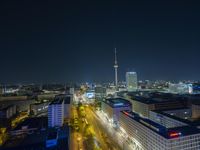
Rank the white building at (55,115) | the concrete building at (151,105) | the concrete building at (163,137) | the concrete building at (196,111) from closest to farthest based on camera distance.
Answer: the concrete building at (163,137) < the white building at (55,115) < the concrete building at (196,111) < the concrete building at (151,105)

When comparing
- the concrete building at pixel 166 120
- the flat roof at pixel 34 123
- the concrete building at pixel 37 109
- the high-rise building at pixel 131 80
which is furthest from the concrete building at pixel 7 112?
the high-rise building at pixel 131 80

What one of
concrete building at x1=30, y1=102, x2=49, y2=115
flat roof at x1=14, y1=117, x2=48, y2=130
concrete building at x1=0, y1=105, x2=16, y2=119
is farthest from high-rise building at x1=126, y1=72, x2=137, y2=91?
flat roof at x1=14, y1=117, x2=48, y2=130

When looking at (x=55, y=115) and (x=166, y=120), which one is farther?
(x=55, y=115)

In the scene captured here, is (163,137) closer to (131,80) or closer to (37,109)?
(37,109)

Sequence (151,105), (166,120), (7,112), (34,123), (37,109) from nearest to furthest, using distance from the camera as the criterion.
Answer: (166,120) < (34,123) < (7,112) < (151,105) < (37,109)

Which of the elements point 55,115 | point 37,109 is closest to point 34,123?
point 55,115

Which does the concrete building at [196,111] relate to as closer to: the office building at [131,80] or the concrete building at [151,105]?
the concrete building at [151,105]

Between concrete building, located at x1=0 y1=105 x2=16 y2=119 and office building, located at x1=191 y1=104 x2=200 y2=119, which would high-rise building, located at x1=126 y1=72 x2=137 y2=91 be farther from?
concrete building, located at x1=0 y1=105 x2=16 y2=119

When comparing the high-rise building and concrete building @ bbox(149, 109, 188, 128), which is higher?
the high-rise building

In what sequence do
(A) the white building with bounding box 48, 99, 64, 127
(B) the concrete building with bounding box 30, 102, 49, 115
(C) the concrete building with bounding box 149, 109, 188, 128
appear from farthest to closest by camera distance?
(B) the concrete building with bounding box 30, 102, 49, 115 → (A) the white building with bounding box 48, 99, 64, 127 → (C) the concrete building with bounding box 149, 109, 188, 128
